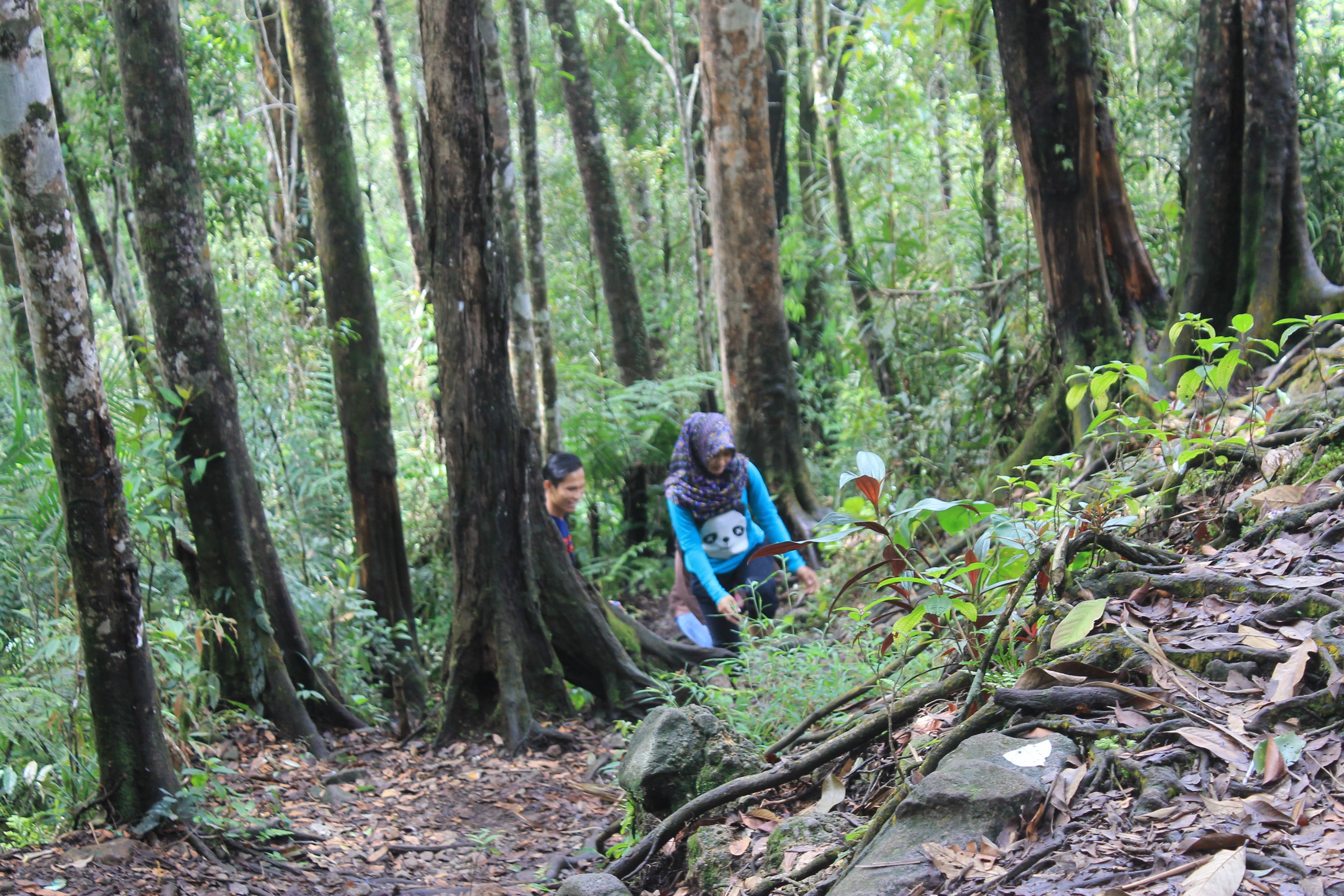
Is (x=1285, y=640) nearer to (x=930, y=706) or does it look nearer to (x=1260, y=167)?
(x=930, y=706)

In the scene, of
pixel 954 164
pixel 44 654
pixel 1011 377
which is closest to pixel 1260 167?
pixel 1011 377

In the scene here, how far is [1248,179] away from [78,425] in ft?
19.0

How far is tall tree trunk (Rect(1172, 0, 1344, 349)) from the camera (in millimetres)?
5293

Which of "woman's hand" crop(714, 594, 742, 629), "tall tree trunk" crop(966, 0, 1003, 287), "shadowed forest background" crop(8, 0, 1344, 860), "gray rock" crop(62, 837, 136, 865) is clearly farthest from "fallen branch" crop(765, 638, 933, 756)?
"tall tree trunk" crop(966, 0, 1003, 287)

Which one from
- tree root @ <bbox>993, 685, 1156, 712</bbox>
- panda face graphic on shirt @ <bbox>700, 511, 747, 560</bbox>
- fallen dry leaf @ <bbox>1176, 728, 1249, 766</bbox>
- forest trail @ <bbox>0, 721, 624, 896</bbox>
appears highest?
tree root @ <bbox>993, 685, 1156, 712</bbox>

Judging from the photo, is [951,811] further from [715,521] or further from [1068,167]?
[1068,167]

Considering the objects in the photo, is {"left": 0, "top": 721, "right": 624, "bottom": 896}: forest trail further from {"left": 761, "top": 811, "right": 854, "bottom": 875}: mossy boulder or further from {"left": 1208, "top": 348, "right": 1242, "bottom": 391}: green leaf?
{"left": 1208, "top": 348, "right": 1242, "bottom": 391}: green leaf

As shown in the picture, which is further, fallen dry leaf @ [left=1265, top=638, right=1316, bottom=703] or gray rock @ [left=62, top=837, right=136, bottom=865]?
gray rock @ [left=62, top=837, right=136, bottom=865]

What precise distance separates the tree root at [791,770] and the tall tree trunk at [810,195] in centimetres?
925

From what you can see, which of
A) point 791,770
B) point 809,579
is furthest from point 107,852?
point 809,579

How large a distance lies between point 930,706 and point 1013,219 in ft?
25.5

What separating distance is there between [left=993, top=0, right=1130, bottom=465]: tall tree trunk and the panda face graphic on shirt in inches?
92.6

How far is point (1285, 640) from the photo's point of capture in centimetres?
229

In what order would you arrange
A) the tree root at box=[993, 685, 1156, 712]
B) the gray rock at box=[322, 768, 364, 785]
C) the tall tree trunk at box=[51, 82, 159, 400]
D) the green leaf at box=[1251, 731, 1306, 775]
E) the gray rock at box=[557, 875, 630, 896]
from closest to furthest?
the green leaf at box=[1251, 731, 1306, 775]
the tree root at box=[993, 685, 1156, 712]
the gray rock at box=[557, 875, 630, 896]
the gray rock at box=[322, 768, 364, 785]
the tall tree trunk at box=[51, 82, 159, 400]
